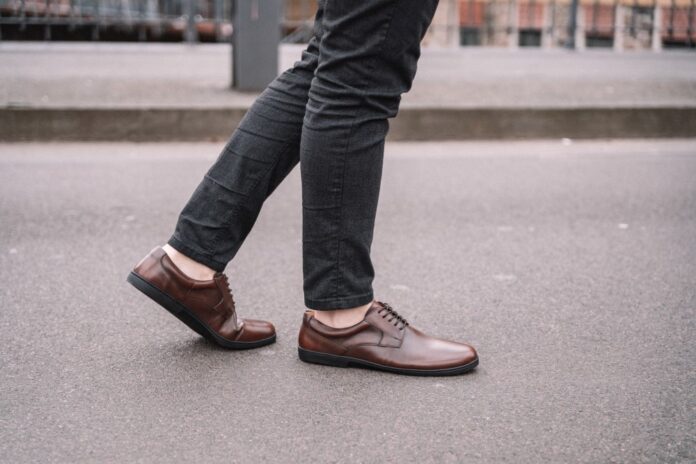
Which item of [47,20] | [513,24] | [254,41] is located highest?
[254,41]

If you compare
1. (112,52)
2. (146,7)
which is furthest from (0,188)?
(146,7)

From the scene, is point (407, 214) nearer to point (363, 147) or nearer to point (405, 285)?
point (405, 285)

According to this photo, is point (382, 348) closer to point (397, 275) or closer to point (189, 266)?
point (189, 266)

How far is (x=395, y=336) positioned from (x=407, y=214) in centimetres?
175

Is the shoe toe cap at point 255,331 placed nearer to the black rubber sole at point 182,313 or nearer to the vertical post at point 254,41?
the black rubber sole at point 182,313

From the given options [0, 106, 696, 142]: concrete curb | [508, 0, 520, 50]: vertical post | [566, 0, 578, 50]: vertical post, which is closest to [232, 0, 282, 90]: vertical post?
[0, 106, 696, 142]: concrete curb

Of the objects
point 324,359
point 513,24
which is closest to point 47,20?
point 513,24

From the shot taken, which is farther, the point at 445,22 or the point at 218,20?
the point at 445,22

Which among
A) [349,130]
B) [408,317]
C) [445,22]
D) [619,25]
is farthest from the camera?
[445,22]

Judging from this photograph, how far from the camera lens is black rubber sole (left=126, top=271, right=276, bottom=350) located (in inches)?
84.0

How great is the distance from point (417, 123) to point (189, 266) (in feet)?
11.9

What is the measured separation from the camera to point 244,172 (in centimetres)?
212

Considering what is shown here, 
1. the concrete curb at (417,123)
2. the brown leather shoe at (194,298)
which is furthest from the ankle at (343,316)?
the concrete curb at (417,123)

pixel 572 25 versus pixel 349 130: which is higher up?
pixel 349 130
